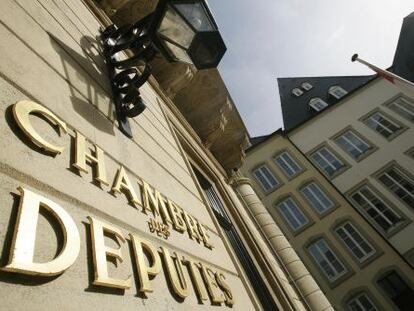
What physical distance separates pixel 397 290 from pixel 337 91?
15.3 meters

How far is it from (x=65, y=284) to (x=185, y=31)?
5.59ft

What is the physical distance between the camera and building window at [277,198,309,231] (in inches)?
827

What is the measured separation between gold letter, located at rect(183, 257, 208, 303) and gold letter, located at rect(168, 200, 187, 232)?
254 millimetres

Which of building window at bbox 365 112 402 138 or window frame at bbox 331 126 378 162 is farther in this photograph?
building window at bbox 365 112 402 138

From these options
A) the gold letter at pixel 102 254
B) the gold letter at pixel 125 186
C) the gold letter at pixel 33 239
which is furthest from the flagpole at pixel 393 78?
the gold letter at pixel 33 239

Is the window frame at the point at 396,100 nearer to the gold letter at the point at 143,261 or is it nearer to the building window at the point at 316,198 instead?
the building window at the point at 316,198

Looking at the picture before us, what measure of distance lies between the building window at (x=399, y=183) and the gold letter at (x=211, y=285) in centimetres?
2008

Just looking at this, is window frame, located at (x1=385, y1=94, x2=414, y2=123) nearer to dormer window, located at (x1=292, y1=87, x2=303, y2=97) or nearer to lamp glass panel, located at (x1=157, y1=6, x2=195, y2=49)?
dormer window, located at (x1=292, y1=87, x2=303, y2=97)

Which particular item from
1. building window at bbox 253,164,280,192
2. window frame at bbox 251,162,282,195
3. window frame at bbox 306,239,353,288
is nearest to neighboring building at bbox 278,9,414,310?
window frame at bbox 306,239,353,288

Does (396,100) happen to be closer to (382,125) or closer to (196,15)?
(382,125)

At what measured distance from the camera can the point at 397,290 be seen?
56.7ft

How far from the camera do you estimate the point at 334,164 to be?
74.4 feet

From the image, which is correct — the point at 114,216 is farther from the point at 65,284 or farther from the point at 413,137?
the point at 413,137

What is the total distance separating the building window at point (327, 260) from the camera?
728 inches
